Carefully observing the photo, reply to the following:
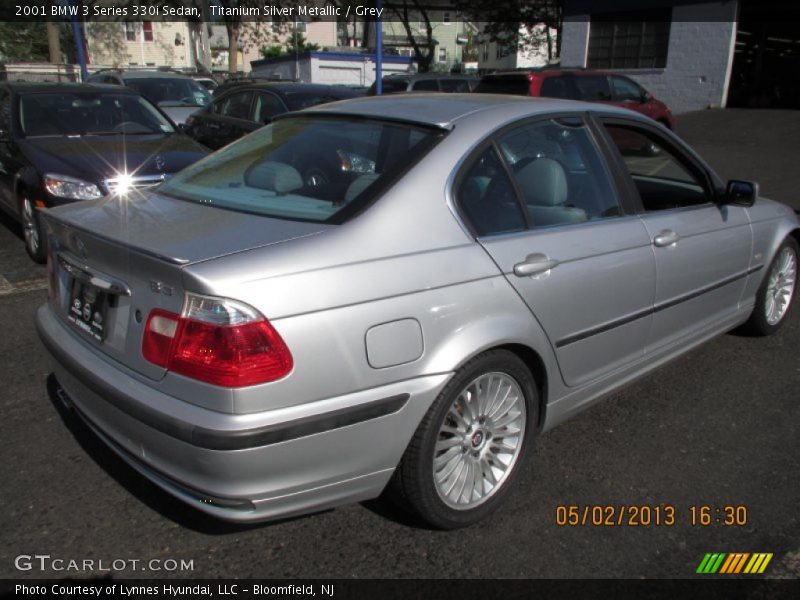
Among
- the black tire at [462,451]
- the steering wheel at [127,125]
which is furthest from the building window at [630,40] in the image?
the black tire at [462,451]

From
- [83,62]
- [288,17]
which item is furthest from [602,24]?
[288,17]

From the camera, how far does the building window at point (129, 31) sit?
45.4 m

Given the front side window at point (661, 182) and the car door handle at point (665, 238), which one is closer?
the car door handle at point (665, 238)

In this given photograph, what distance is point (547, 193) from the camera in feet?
10.5

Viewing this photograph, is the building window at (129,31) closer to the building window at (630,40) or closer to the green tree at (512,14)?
the green tree at (512,14)

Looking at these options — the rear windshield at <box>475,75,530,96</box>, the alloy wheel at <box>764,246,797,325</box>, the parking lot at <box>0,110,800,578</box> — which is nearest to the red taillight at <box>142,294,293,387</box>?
the parking lot at <box>0,110,800,578</box>

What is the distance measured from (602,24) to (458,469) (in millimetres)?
23243

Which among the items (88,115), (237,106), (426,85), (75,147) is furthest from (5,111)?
(426,85)

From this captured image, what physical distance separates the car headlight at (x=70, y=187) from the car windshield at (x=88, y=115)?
118 centimetres

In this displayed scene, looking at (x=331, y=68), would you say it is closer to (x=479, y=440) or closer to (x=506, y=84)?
(x=506, y=84)

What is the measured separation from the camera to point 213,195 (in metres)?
3.00

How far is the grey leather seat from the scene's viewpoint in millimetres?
3074
